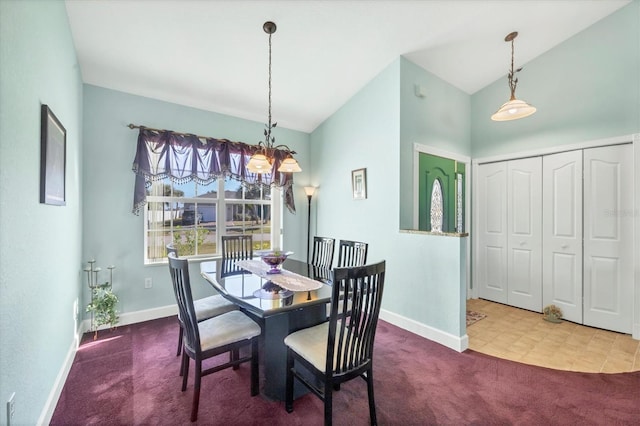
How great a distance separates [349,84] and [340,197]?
1.51m

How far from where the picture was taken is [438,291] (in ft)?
9.18

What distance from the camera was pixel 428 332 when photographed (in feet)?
9.41

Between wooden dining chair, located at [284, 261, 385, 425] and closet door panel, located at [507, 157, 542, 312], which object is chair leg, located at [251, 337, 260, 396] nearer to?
wooden dining chair, located at [284, 261, 385, 425]

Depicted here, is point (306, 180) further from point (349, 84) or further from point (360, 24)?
point (360, 24)

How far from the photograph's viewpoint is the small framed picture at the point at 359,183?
141 inches

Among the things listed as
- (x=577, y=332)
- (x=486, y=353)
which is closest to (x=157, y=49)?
(x=486, y=353)

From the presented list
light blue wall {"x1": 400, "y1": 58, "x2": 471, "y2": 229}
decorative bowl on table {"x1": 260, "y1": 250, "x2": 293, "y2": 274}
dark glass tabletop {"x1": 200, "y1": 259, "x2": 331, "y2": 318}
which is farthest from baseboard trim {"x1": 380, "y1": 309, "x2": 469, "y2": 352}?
decorative bowl on table {"x1": 260, "y1": 250, "x2": 293, "y2": 274}

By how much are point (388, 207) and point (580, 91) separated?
2.60 m

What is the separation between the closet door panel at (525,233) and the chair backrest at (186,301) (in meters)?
4.03

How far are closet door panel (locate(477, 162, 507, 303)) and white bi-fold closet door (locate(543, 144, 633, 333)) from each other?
0.47 m

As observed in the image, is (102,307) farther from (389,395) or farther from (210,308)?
(389,395)

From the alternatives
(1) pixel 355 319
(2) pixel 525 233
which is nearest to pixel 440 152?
(2) pixel 525 233

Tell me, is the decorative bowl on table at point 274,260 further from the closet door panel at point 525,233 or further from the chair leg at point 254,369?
the closet door panel at point 525,233

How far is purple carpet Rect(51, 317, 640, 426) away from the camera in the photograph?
5.72 feet
